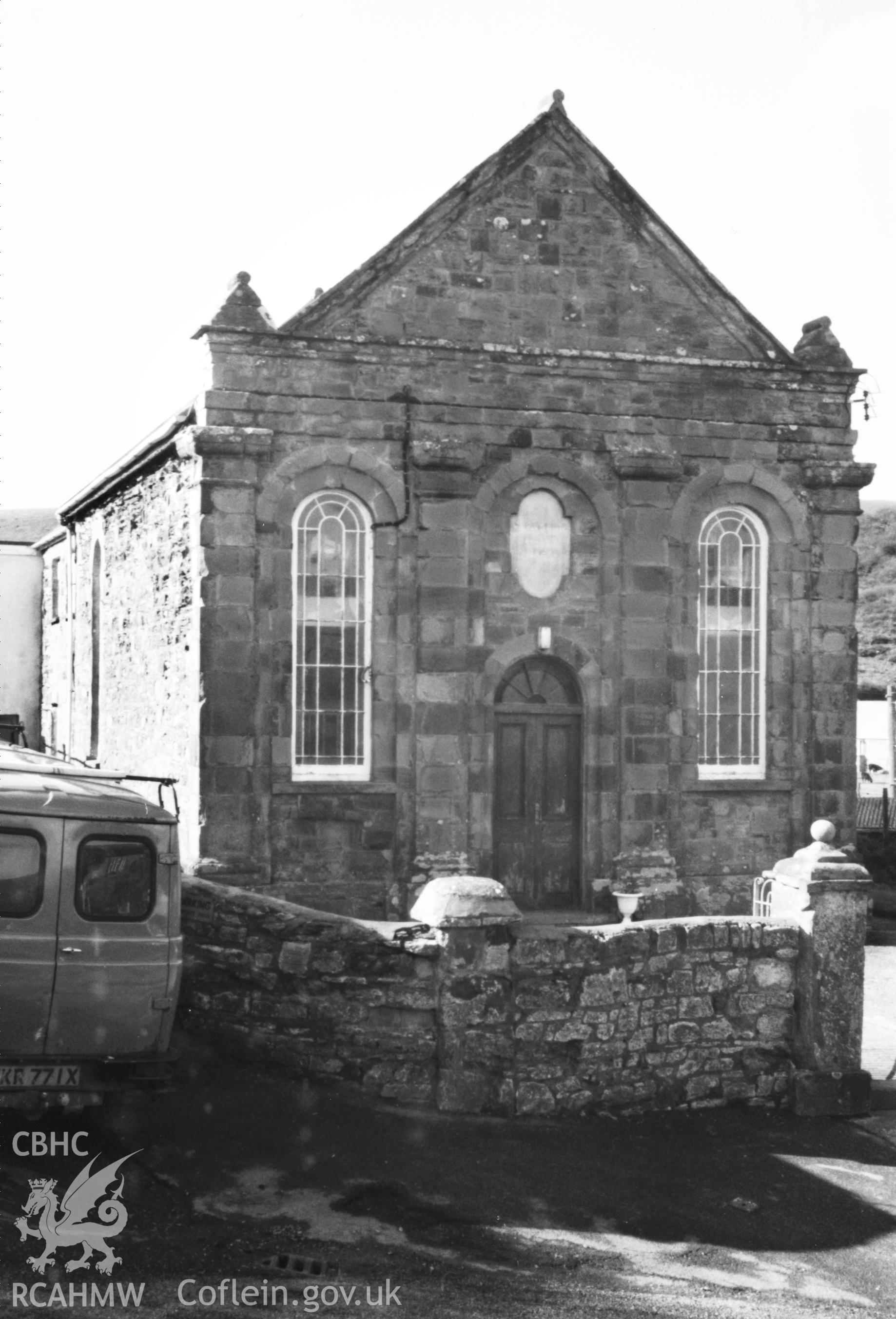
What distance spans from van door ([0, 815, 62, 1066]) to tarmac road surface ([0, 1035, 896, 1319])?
2.01 feet

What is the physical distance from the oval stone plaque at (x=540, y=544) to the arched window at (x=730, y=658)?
168 cm

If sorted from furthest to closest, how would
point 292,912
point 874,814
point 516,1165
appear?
point 874,814
point 292,912
point 516,1165

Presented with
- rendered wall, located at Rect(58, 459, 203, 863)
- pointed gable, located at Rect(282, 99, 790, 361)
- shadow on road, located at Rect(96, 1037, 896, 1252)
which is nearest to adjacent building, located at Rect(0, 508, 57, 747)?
rendered wall, located at Rect(58, 459, 203, 863)

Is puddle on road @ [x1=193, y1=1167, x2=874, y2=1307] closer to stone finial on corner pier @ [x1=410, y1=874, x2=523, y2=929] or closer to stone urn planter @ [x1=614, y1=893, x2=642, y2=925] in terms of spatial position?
stone finial on corner pier @ [x1=410, y1=874, x2=523, y2=929]

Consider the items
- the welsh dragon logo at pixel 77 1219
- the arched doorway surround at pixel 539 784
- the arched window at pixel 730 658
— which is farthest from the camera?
the arched window at pixel 730 658

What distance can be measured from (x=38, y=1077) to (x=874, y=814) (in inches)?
689

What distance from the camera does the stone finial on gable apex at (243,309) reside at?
15023 millimetres

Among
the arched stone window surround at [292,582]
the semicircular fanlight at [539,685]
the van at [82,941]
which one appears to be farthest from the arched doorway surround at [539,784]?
the van at [82,941]

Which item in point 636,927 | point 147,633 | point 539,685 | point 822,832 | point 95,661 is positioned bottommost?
A: point 636,927

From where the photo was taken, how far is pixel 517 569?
15.9 m

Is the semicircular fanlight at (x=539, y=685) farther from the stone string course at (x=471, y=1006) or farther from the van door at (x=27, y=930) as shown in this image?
the van door at (x=27, y=930)

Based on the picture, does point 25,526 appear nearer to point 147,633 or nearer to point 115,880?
point 147,633

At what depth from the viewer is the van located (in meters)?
8.12

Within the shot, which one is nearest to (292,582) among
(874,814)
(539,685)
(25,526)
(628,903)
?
(539,685)
